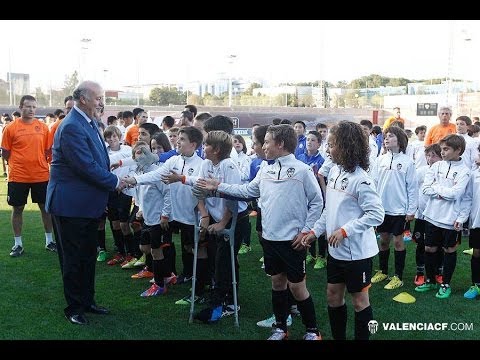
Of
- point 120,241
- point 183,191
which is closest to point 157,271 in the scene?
point 183,191

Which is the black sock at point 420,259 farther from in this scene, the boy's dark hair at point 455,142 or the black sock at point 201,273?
the black sock at point 201,273

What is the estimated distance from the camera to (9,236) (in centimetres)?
820

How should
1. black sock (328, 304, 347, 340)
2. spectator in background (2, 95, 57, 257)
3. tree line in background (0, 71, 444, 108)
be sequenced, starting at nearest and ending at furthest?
black sock (328, 304, 347, 340), spectator in background (2, 95, 57, 257), tree line in background (0, 71, 444, 108)

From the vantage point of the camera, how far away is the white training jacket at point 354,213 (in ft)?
11.5

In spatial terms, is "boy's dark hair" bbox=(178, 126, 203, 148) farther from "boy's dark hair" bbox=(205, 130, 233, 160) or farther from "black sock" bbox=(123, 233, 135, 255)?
"black sock" bbox=(123, 233, 135, 255)

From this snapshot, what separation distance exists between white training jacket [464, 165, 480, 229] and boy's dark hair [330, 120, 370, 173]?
2.24 m

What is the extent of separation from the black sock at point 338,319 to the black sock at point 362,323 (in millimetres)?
164

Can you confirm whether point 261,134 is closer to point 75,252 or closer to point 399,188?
point 399,188

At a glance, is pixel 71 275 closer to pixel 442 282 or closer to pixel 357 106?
pixel 442 282

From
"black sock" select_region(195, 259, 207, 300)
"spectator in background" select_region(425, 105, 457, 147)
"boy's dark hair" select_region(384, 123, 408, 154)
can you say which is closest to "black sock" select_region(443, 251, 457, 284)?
"boy's dark hair" select_region(384, 123, 408, 154)

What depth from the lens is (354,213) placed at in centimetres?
361

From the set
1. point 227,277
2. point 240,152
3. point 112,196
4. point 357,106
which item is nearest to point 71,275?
point 227,277

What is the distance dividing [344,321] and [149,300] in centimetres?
233

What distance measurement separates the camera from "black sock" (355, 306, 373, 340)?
362 centimetres
